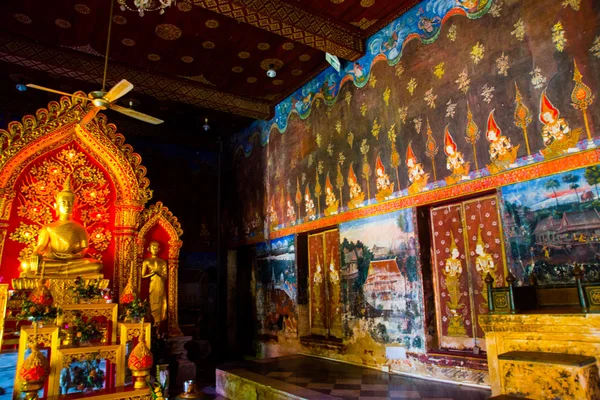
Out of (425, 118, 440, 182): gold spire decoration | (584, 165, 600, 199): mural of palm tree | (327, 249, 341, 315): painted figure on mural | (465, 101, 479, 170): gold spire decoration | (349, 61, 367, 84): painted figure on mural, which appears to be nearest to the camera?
(584, 165, 600, 199): mural of palm tree

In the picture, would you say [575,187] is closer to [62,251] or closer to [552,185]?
[552,185]

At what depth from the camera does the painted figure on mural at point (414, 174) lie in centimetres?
521

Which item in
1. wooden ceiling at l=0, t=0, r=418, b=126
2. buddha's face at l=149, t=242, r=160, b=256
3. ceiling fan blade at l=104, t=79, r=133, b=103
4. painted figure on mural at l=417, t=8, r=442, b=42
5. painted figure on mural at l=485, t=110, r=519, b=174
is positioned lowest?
buddha's face at l=149, t=242, r=160, b=256

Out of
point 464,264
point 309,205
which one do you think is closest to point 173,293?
point 309,205

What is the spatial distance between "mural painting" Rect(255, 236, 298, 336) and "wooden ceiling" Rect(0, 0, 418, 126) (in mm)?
3187

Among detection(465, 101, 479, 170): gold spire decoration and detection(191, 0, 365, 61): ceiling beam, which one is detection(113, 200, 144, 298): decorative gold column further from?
detection(465, 101, 479, 170): gold spire decoration

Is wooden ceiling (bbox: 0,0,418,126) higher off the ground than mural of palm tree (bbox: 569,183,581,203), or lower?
higher

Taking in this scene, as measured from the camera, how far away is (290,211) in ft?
25.7

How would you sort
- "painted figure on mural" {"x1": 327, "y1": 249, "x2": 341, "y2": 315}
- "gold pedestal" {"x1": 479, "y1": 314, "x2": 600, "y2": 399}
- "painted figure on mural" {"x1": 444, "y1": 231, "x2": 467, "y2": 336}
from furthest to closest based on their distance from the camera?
"painted figure on mural" {"x1": 327, "y1": 249, "x2": 341, "y2": 315}
"painted figure on mural" {"x1": 444, "y1": 231, "x2": 467, "y2": 336}
"gold pedestal" {"x1": 479, "y1": 314, "x2": 600, "y2": 399}

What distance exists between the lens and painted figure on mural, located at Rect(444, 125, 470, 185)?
4.73m

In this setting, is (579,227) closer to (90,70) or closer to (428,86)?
(428,86)

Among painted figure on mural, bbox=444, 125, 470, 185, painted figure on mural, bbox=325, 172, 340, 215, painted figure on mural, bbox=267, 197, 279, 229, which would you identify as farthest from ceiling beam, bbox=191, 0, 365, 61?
painted figure on mural, bbox=267, 197, 279, 229

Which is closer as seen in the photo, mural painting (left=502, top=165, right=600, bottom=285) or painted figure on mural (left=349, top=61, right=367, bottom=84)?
mural painting (left=502, top=165, right=600, bottom=285)

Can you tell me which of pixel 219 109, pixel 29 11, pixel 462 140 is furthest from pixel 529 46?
pixel 29 11
